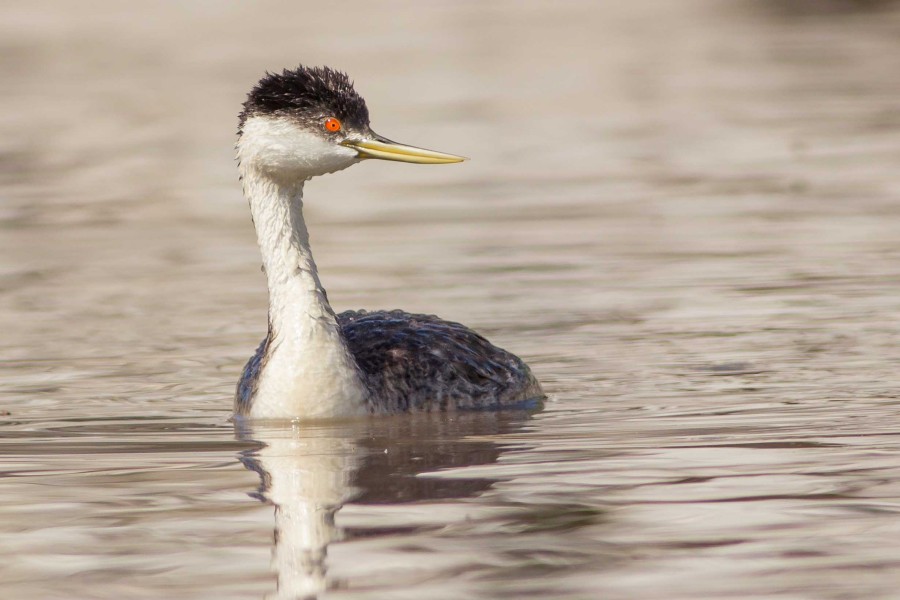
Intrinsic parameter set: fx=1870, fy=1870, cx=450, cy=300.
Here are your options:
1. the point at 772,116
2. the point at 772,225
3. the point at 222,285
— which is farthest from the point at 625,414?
the point at 772,116

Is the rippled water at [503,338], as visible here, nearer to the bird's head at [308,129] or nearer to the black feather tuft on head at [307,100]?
the bird's head at [308,129]

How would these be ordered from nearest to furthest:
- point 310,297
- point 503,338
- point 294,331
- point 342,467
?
point 342,467
point 294,331
point 310,297
point 503,338

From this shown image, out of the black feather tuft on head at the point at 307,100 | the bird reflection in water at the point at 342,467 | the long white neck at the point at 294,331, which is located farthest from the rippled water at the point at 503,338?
the black feather tuft on head at the point at 307,100

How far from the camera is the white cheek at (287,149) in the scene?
987 centimetres

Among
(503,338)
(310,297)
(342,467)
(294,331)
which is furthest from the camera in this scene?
(503,338)

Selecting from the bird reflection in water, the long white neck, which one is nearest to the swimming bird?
the long white neck

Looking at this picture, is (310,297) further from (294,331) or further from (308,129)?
(308,129)

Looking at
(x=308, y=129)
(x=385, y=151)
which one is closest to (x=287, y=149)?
(x=308, y=129)

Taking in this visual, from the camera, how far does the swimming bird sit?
977 centimetres

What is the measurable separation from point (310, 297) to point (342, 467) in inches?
61.6

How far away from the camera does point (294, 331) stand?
9844 millimetres

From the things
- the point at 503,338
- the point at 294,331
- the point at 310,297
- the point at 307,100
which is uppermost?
the point at 307,100

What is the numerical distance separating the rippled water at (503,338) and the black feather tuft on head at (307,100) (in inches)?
64.8

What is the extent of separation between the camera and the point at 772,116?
24156mm
